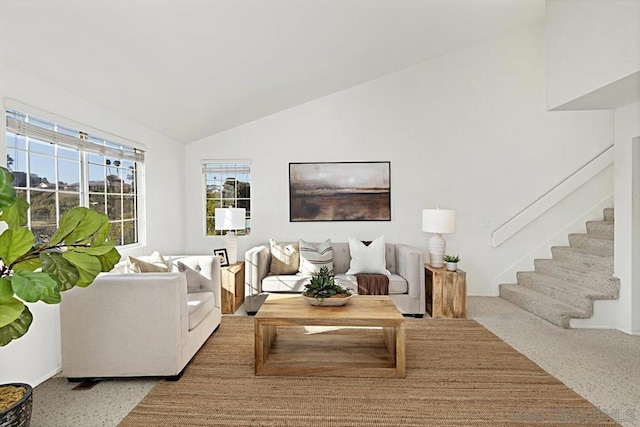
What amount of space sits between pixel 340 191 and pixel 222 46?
2727 millimetres

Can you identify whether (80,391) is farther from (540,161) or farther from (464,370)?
(540,161)

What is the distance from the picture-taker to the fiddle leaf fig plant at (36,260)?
160 centimetres

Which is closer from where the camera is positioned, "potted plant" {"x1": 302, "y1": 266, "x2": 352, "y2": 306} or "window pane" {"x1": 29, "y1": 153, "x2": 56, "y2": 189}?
"window pane" {"x1": 29, "y1": 153, "x2": 56, "y2": 189}

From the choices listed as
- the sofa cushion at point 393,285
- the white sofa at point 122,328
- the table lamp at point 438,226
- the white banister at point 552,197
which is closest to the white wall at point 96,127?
the white sofa at point 122,328

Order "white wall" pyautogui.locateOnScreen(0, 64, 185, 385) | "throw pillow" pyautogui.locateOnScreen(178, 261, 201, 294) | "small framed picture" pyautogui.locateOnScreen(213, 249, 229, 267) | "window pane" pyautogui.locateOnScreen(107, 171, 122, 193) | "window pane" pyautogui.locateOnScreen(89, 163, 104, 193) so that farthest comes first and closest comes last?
1. "small framed picture" pyautogui.locateOnScreen(213, 249, 229, 267)
2. "window pane" pyautogui.locateOnScreen(107, 171, 122, 193)
3. "throw pillow" pyautogui.locateOnScreen(178, 261, 201, 294)
4. "window pane" pyautogui.locateOnScreen(89, 163, 104, 193)
5. "white wall" pyautogui.locateOnScreen(0, 64, 185, 385)

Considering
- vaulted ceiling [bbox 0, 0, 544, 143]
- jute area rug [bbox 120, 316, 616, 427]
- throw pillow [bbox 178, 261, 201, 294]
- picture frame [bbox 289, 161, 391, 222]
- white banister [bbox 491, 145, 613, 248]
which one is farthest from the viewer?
picture frame [bbox 289, 161, 391, 222]

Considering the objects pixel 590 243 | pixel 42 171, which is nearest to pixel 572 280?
pixel 590 243

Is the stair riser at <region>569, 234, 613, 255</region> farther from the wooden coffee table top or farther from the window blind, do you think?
the window blind

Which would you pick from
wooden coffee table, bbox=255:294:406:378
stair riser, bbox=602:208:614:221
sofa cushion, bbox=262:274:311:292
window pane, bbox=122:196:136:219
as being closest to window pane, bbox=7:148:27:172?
window pane, bbox=122:196:136:219

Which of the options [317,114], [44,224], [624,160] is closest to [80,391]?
[44,224]

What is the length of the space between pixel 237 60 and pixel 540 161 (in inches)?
170

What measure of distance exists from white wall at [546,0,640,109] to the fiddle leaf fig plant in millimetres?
3766

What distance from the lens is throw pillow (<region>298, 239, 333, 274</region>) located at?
181 inches

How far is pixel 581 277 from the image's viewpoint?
14.3ft
